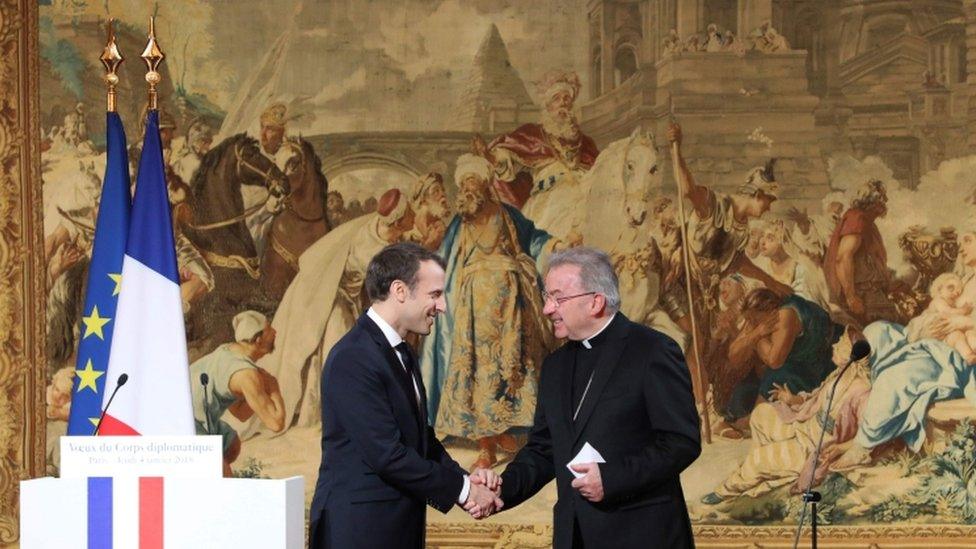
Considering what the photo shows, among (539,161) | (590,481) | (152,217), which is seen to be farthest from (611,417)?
(539,161)

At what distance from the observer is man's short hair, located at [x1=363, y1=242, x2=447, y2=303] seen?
5.43 m

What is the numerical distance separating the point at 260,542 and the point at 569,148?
17.8ft

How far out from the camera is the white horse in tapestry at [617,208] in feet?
29.8

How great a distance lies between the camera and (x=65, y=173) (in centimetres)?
914

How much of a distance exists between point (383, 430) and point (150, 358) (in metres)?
2.23

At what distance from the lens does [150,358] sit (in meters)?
6.91

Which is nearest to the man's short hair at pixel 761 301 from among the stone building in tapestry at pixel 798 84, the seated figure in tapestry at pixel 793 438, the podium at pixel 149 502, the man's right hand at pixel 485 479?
the seated figure in tapestry at pixel 793 438

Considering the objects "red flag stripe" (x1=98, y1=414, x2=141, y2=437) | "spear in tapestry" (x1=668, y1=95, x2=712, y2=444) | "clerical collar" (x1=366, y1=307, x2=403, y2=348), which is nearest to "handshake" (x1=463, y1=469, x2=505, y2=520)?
"clerical collar" (x1=366, y1=307, x2=403, y2=348)

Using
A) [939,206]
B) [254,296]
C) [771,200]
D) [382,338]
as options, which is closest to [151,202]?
[254,296]

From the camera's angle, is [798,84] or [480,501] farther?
[798,84]

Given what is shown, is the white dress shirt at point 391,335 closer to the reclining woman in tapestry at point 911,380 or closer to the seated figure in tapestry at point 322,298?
the seated figure in tapestry at point 322,298

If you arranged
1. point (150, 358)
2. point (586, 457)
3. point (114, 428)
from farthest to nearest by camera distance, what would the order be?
1. point (150, 358)
2. point (114, 428)
3. point (586, 457)

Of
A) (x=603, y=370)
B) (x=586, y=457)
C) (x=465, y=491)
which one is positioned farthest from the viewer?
(x=465, y=491)

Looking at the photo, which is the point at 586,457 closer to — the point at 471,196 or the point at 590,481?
the point at 590,481
